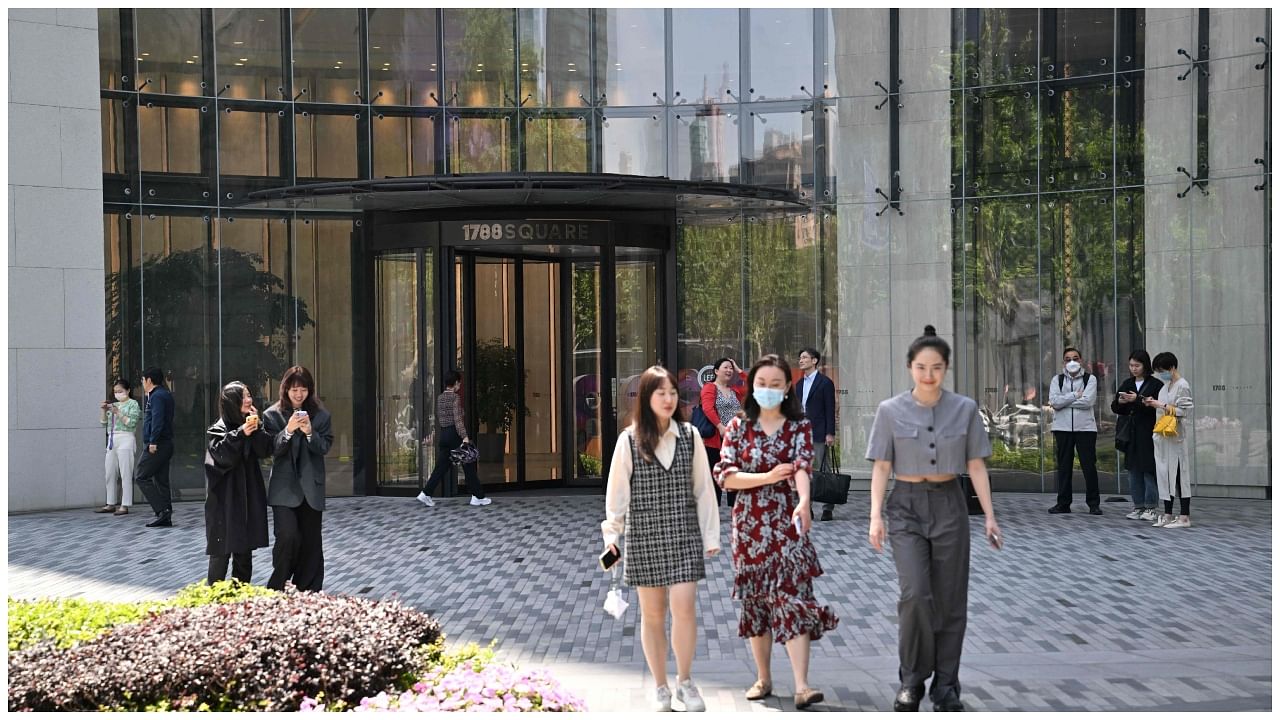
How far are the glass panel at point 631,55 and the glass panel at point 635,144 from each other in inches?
11.8

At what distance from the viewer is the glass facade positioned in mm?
16953

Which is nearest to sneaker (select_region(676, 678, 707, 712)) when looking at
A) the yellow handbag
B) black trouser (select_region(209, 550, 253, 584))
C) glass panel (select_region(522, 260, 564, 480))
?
black trouser (select_region(209, 550, 253, 584))

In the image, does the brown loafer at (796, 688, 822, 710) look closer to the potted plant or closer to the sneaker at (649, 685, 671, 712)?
the sneaker at (649, 685, 671, 712)

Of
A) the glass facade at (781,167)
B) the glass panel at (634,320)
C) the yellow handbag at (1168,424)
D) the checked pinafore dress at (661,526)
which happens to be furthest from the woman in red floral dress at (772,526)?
the glass facade at (781,167)

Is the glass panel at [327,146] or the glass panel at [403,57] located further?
the glass panel at [403,57]

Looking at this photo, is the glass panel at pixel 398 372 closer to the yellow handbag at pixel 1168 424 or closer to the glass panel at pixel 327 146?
the glass panel at pixel 327 146

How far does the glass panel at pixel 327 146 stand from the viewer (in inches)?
713

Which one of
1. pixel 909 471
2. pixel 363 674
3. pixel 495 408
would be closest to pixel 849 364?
pixel 495 408

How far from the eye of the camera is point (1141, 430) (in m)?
13.7

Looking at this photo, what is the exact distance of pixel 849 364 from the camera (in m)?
18.6

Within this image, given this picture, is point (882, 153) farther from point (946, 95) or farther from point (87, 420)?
point (87, 420)

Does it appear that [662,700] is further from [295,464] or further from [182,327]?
[182,327]

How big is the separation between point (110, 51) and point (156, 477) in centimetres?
624

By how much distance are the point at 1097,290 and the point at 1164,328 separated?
1.11 m
